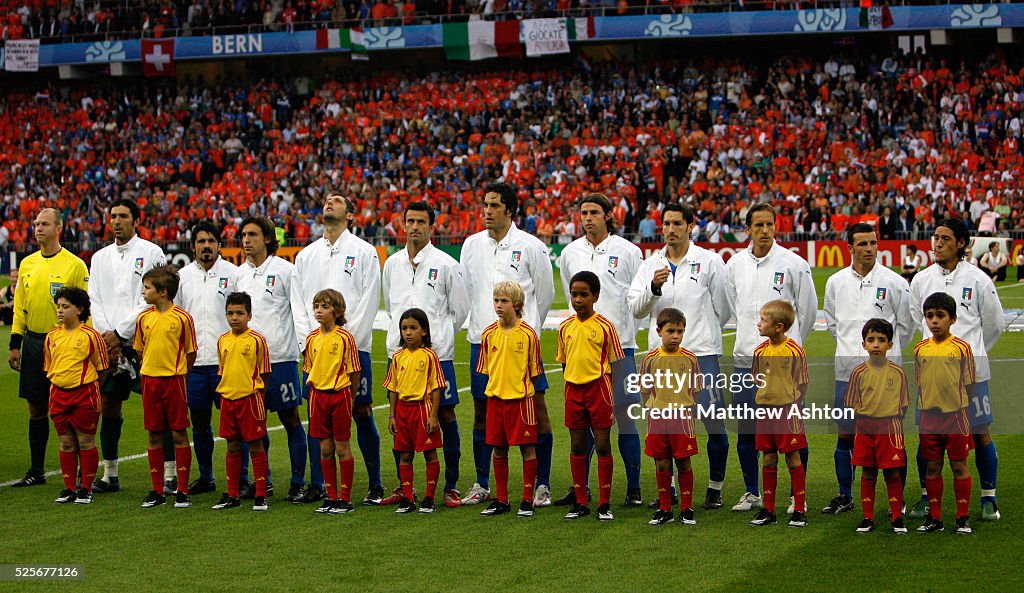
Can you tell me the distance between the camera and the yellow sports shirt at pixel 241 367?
870 cm

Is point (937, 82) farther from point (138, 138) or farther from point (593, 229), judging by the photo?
point (593, 229)

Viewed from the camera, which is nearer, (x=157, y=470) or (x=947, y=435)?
(x=947, y=435)

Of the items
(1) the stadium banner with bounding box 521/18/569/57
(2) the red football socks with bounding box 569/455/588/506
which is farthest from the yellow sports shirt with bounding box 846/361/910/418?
(1) the stadium banner with bounding box 521/18/569/57

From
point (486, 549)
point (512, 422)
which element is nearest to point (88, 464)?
point (512, 422)

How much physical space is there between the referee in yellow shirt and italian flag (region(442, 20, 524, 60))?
1272 inches

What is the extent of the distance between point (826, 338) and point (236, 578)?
13.7 meters

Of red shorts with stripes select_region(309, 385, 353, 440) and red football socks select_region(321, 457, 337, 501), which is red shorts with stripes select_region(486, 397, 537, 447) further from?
red football socks select_region(321, 457, 337, 501)

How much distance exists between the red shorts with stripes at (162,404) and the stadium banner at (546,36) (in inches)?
1265

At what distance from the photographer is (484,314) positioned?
9039mm

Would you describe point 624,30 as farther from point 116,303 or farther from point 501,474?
point 501,474

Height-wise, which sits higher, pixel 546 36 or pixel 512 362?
pixel 546 36

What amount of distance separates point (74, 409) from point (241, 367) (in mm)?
1403

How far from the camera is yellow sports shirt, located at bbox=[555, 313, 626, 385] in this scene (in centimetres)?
824

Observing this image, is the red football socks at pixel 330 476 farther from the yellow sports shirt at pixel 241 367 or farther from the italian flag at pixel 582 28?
the italian flag at pixel 582 28
